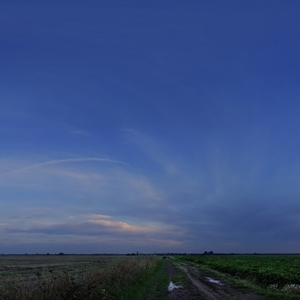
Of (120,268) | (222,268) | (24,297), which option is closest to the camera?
(24,297)

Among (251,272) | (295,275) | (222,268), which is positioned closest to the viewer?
(295,275)

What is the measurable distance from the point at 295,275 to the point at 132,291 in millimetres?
14682

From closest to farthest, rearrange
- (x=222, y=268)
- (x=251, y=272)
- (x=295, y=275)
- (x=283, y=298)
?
(x=283, y=298) < (x=295, y=275) < (x=251, y=272) < (x=222, y=268)

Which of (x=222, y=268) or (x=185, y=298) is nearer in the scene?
(x=185, y=298)

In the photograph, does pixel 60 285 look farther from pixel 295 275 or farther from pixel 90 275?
pixel 295 275

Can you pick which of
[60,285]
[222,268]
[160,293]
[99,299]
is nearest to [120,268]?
[160,293]

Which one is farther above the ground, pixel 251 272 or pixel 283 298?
pixel 251 272

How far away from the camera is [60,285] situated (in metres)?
12.3

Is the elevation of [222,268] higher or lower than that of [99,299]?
higher

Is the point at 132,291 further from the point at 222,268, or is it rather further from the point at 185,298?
the point at 222,268

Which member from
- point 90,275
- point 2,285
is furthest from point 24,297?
point 90,275

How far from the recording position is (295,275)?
26.1m

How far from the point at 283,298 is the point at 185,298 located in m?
4.57

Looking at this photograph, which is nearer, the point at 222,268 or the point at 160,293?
the point at 160,293
